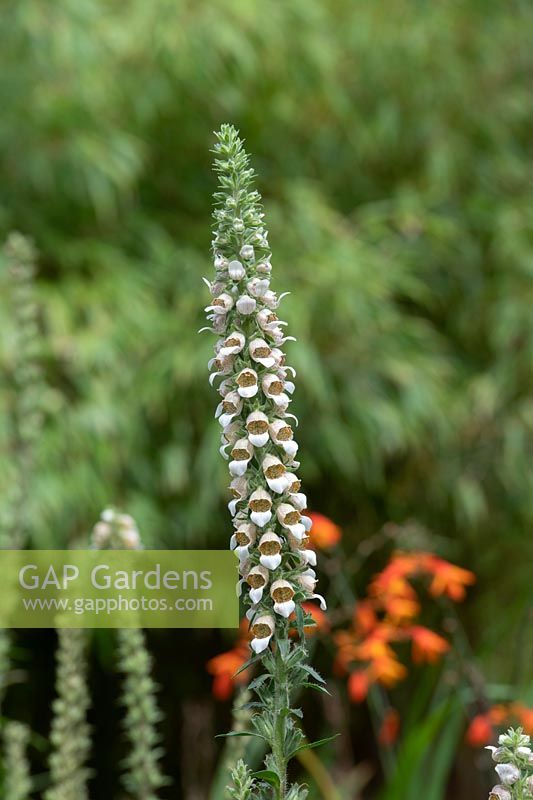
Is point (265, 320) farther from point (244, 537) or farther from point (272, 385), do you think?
point (244, 537)

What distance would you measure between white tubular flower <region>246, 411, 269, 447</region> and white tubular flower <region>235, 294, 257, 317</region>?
88mm

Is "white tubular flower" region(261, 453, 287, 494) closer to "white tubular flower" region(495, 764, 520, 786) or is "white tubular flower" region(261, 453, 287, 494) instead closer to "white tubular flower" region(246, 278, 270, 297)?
"white tubular flower" region(246, 278, 270, 297)

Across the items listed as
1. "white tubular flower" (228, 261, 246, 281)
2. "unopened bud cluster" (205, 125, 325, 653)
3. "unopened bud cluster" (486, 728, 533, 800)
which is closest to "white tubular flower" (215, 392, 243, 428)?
"unopened bud cluster" (205, 125, 325, 653)

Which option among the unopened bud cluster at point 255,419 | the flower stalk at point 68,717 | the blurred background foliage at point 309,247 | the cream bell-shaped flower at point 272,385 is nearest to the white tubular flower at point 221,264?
the unopened bud cluster at point 255,419

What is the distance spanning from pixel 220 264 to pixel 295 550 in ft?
0.85

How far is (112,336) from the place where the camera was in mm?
2920

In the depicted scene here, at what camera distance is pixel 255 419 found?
805 millimetres

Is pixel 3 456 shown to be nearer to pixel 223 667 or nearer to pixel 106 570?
pixel 223 667

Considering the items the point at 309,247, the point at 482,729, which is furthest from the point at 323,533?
the point at 309,247

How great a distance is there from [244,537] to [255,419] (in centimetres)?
10

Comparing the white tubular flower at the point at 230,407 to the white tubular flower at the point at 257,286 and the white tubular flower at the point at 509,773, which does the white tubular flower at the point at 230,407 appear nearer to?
the white tubular flower at the point at 257,286

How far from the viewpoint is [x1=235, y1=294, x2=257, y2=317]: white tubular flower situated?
2.66ft

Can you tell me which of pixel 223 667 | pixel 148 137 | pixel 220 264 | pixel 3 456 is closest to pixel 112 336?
pixel 3 456

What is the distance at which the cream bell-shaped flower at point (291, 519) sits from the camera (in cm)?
79
